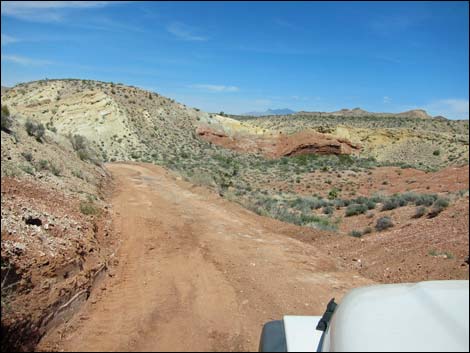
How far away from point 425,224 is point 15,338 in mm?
12715

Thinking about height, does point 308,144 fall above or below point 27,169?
above

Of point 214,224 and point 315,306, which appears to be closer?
point 315,306

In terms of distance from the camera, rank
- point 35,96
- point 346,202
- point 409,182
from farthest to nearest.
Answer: point 35,96 < point 409,182 < point 346,202

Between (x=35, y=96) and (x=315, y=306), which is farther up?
(x=35, y=96)

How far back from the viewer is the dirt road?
5.43 meters

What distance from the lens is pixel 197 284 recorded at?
753 centimetres

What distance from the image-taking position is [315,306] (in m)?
7.08

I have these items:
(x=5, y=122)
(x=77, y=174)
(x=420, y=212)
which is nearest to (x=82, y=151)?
(x=77, y=174)

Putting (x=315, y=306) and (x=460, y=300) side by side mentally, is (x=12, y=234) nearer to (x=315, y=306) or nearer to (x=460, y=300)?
(x=315, y=306)

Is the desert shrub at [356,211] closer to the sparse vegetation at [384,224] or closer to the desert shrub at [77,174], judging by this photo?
the sparse vegetation at [384,224]

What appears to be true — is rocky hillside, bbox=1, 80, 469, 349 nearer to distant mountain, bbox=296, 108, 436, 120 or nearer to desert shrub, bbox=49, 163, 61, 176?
desert shrub, bbox=49, 163, 61, 176

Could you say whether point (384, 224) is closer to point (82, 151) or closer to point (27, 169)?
point (27, 169)

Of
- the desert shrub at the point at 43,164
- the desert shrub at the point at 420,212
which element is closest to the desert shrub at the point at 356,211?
the desert shrub at the point at 420,212

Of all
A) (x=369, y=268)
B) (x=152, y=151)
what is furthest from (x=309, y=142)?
(x=369, y=268)
